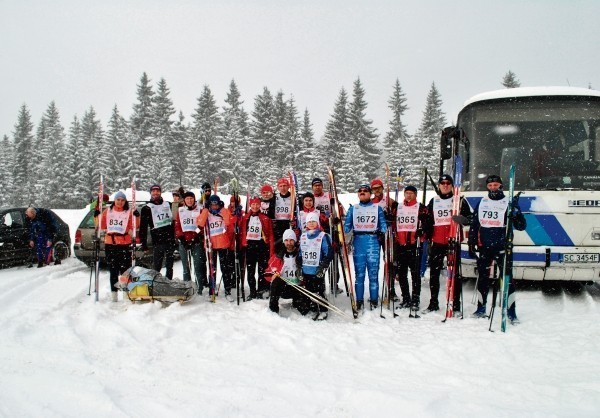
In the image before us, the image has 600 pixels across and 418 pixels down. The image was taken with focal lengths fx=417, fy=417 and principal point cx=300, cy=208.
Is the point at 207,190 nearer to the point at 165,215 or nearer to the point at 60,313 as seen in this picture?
the point at 165,215

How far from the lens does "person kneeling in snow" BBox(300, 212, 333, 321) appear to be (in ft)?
21.0

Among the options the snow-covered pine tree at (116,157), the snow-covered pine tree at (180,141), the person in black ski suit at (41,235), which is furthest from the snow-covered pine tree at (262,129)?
the person in black ski suit at (41,235)

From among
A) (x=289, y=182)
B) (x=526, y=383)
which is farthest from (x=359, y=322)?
(x=289, y=182)

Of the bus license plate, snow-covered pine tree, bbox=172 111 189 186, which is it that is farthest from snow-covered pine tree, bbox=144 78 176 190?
the bus license plate

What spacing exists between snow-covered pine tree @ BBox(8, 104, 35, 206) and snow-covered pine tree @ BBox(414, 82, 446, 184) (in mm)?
47711

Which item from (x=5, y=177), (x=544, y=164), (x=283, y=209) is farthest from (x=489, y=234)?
(x=5, y=177)

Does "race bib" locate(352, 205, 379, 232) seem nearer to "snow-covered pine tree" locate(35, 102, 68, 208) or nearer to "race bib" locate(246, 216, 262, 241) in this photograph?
"race bib" locate(246, 216, 262, 241)

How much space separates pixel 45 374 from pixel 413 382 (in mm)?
3419

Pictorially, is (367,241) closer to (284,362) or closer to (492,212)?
(492,212)

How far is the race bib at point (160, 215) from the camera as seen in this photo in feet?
25.4

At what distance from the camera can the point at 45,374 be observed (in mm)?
3871

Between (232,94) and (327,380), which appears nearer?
(327,380)

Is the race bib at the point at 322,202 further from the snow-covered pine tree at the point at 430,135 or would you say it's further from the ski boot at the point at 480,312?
the snow-covered pine tree at the point at 430,135

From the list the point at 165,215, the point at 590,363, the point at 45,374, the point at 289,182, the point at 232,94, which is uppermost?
the point at 232,94
